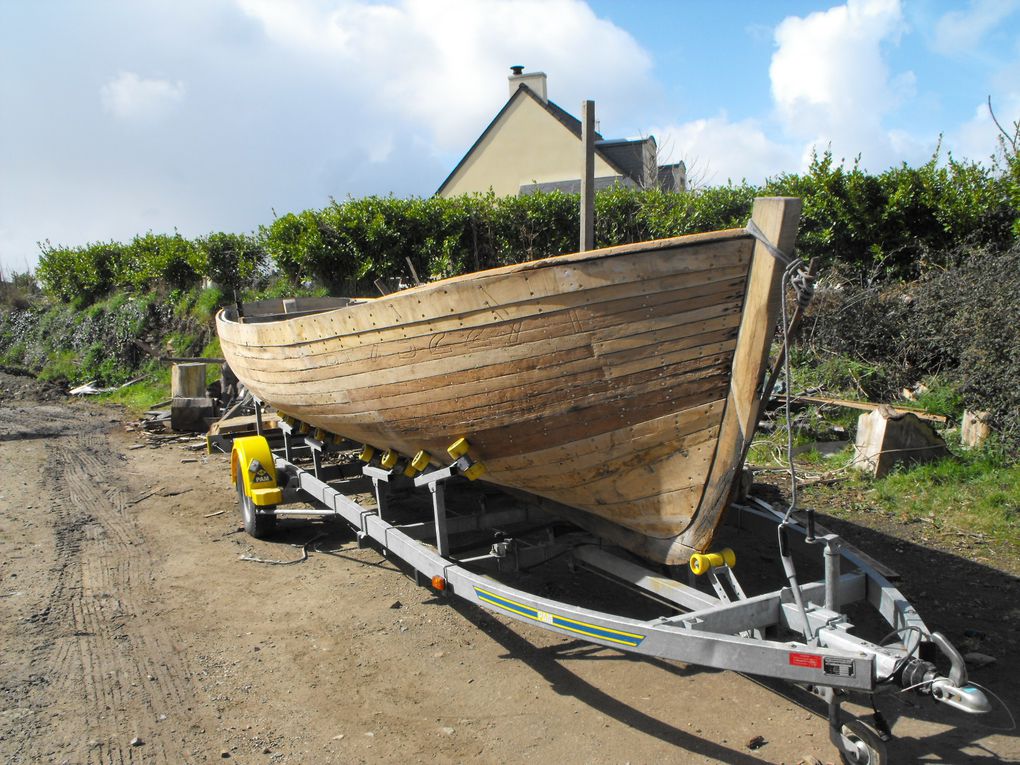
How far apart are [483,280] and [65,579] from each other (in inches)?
154

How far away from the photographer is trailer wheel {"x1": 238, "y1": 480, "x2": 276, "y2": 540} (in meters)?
5.82

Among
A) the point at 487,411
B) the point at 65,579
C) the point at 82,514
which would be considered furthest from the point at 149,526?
the point at 487,411

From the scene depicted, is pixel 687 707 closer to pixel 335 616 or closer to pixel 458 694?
pixel 458 694

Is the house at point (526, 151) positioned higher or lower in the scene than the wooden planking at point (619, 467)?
higher

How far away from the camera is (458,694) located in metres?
3.58

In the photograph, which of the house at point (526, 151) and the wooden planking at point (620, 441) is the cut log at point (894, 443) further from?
the house at point (526, 151)

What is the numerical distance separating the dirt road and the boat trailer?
0.36m

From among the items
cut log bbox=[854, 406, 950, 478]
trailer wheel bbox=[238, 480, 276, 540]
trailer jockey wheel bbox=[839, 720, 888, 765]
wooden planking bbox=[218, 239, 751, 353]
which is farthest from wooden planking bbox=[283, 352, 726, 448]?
cut log bbox=[854, 406, 950, 478]

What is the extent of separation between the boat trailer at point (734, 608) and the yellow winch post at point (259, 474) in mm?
538

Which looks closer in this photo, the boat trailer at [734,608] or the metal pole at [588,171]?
the boat trailer at [734,608]

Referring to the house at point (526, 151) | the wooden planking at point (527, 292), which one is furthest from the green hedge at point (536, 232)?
the house at point (526, 151)

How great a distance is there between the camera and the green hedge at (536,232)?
9.45 meters

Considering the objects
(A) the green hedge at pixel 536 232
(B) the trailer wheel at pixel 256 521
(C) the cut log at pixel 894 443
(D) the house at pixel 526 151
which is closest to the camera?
(B) the trailer wheel at pixel 256 521

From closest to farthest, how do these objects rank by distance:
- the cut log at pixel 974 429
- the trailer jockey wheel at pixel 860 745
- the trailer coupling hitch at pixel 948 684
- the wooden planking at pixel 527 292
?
the trailer coupling hitch at pixel 948 684, the trailer jockey wheel at pixel 860 745, the wooden planking at pixel 527 292, the cut log at pixel 974 429
